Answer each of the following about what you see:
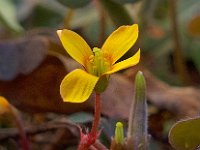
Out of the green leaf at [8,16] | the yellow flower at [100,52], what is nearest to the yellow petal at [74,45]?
the yellow flower at [100,52]

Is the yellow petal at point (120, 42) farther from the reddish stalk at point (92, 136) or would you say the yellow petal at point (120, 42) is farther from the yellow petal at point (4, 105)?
the yellow petal at point (4, 105)

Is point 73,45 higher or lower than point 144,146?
higher

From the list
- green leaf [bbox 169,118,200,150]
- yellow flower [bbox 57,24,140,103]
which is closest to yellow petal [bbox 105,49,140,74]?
yellow flower [bbox 57,24,140,103]

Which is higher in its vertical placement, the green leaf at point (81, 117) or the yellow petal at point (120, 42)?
the yellow petal at point (120, 42)

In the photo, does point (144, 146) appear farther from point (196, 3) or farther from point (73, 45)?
point (196, 3)

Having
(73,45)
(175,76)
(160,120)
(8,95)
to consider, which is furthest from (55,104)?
(175,76)

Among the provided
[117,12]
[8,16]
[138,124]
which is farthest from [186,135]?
[8,16]

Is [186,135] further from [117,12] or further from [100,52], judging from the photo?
[117,12]
